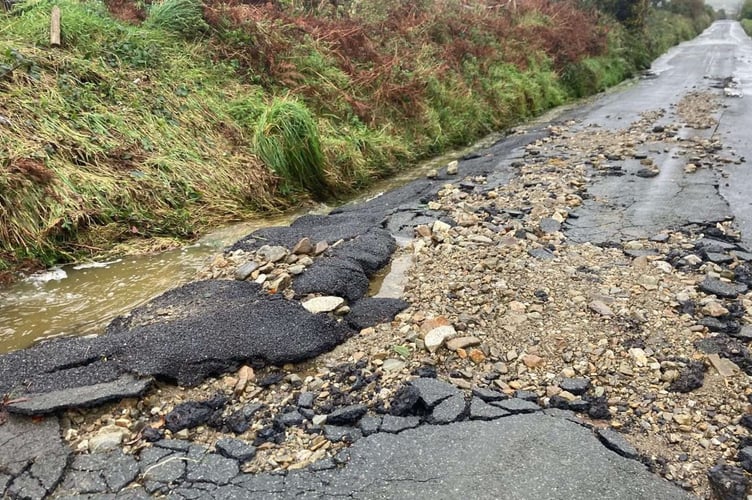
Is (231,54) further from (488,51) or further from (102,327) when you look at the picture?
(488,51)

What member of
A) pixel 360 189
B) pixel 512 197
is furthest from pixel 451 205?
pixel 360 189

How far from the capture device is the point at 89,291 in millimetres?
4602

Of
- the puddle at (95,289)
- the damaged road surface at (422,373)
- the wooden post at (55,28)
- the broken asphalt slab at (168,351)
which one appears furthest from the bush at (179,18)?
the broken asphalt slab at (168,351)

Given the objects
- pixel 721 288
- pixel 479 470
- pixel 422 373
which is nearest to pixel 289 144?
pixel 422 373

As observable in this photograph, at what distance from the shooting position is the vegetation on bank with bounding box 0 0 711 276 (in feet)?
17.8

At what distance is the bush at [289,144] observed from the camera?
21.7ft

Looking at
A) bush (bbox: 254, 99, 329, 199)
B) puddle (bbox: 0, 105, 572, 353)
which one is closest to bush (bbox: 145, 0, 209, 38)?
bush (bbox: 254, 99, 329, 199)

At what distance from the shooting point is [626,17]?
21.0 metres

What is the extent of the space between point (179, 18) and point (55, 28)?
→ 1.81m

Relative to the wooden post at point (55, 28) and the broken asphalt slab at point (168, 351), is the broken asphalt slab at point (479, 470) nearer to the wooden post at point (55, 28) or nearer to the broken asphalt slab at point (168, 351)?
the broken asphalt slab at point (168, 351)

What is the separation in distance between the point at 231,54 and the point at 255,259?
15.6ft

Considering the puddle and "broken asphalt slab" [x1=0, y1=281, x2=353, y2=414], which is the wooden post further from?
"broken asphalt slab" [x1=0, y1=281, x2=353, y2=414]

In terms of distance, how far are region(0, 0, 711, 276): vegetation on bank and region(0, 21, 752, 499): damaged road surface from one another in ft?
5.04

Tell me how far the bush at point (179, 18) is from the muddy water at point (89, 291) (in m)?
4.07
